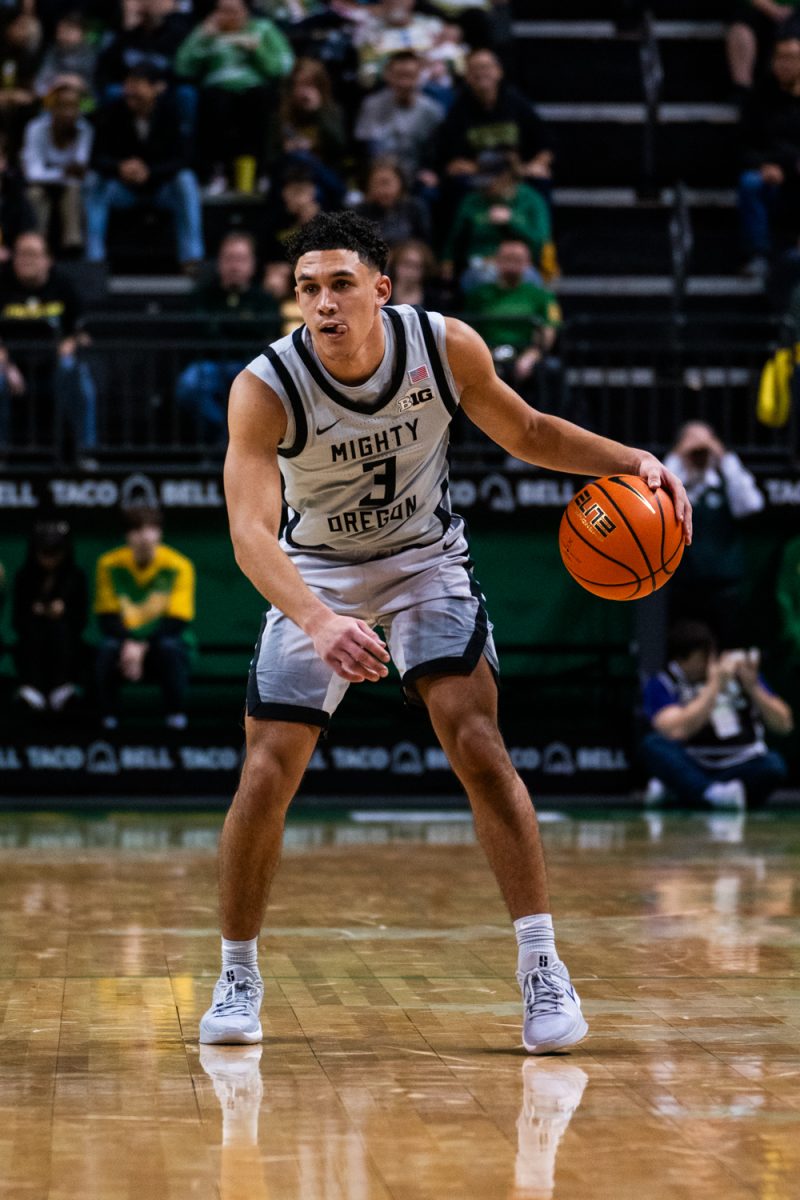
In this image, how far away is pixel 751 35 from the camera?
17.6 m

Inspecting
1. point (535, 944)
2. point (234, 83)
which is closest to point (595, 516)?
point (535, 944)

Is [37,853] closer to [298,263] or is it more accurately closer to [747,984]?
[747,984]

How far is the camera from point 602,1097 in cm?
473

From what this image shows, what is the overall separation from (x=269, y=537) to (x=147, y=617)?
8235mm

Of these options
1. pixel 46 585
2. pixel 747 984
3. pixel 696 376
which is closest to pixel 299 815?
pixel 46 585

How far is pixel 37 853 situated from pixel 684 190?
30.0ft

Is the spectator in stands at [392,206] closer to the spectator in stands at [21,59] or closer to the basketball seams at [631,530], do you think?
the spectator in stands at [21,59]

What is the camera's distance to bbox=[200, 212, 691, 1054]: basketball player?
17.5 ft

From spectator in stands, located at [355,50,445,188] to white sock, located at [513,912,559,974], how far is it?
36.6 feet

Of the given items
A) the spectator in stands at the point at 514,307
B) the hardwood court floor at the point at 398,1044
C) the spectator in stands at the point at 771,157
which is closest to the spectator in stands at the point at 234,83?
the spectator in stands at the point at 514,307

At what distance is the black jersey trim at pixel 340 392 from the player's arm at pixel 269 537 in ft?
0.47

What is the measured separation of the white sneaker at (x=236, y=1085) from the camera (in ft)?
14.5

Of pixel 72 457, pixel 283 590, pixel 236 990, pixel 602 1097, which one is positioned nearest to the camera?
pixel 602 1097

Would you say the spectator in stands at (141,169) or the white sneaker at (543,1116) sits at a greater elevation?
the spectator in stands at (141,169)
